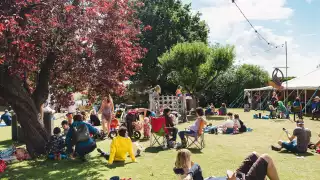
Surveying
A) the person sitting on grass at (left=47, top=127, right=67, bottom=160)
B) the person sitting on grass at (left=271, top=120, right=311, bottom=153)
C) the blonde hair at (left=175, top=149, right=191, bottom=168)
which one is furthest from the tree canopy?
the person sitting on grass at (left=271, top=120, right=311, bottom=153)

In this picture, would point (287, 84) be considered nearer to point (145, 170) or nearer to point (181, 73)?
point (181, 73)

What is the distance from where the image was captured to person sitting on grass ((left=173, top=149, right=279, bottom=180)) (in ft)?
16.1

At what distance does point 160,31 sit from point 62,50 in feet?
85.3

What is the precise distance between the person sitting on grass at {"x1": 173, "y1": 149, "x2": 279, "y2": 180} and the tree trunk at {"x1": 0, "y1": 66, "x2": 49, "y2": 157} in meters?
5.69

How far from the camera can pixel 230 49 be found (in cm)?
2775

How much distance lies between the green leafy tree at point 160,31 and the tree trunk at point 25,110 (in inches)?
970

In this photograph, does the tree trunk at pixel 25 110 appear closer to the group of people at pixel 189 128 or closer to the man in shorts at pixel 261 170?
the group of people at pixel 189 128

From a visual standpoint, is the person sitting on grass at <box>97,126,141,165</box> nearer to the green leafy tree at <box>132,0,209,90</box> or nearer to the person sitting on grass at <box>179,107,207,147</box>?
the person sitting on grass at <box>179,107,207,147</box>

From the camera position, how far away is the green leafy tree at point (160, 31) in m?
33.9

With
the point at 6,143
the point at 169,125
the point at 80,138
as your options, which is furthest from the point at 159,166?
the point at 6,143

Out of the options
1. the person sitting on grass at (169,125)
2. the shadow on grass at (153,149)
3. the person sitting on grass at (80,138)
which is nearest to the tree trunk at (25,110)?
the person sitting on grass at (80,138)

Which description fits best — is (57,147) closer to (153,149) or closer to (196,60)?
(153,149)

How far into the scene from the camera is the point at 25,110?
9.20m

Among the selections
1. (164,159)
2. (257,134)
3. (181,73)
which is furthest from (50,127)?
(181,73)
